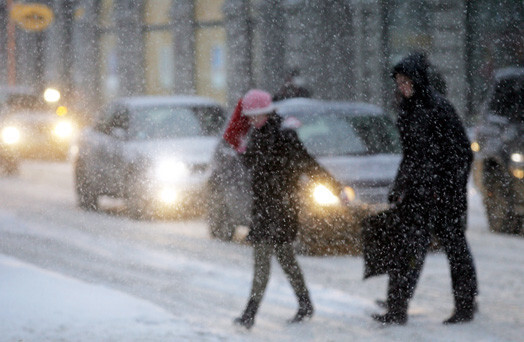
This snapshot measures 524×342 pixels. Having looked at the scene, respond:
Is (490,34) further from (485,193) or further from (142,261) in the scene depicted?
(142,261)

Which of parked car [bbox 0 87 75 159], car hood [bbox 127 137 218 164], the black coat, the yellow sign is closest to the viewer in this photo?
the black coat

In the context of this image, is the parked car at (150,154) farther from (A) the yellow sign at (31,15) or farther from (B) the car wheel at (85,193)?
(A) the yellow sign at (31,15)

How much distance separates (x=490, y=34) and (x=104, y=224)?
10.7 metres

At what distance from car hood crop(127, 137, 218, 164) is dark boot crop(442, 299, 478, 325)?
23.2 feet

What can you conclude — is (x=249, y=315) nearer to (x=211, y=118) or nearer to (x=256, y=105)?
(x=256, y=105)

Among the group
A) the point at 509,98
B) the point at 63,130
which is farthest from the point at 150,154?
the point at 63,130

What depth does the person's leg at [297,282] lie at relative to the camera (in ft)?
24.6

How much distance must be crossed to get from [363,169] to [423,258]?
3.27 m

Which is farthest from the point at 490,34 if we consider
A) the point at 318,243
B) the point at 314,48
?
the point at 318,243

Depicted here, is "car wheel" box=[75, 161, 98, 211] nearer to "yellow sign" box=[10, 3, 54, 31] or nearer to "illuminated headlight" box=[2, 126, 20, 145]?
"illuminated headlight" box=[2, 126, 20, 145]

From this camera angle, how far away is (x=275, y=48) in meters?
26.4

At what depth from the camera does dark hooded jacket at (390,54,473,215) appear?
24.2ft

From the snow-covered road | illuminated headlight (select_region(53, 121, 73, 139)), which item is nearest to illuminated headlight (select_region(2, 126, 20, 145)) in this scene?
illuminated headlight (select_region(53, 121, 73, 139))

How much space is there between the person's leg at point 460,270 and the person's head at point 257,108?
134 cm
